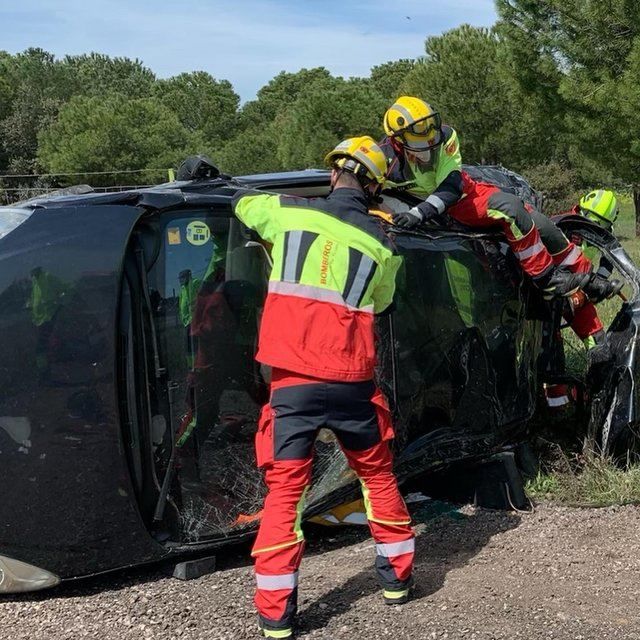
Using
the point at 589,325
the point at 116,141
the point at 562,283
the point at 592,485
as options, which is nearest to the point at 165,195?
the point at 562,283

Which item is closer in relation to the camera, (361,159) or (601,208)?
(361,159)

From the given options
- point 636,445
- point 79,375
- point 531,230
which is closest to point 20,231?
point 79,375

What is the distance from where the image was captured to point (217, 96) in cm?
7475

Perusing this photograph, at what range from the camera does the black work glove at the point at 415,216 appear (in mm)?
3963

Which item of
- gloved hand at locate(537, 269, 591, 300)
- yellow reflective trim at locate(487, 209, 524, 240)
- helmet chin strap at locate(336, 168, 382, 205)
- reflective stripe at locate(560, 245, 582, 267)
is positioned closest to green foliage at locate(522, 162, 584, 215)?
reflective stripe at locate(560, 245, 582, 267)

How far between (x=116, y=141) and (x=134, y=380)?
40800 millimetres

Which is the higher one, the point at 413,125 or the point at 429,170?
the point at 413,125

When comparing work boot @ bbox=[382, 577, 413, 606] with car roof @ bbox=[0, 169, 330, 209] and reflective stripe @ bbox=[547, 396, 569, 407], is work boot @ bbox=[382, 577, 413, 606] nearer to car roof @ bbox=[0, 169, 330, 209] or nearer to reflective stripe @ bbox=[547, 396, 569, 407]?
car roof @ bbox=[0, 169, 330, 209]

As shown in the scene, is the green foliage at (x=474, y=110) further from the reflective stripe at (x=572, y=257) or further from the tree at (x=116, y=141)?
the reflective stripe at (x=572, y=257)

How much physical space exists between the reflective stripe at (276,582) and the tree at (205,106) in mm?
70079

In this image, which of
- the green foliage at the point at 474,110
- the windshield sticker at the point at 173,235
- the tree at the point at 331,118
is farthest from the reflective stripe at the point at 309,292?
the tree at the point at 331,118

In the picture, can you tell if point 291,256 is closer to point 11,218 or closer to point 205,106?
point 11,218

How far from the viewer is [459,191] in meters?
4.49

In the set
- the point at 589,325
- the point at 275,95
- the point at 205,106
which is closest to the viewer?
the point at 589,325
